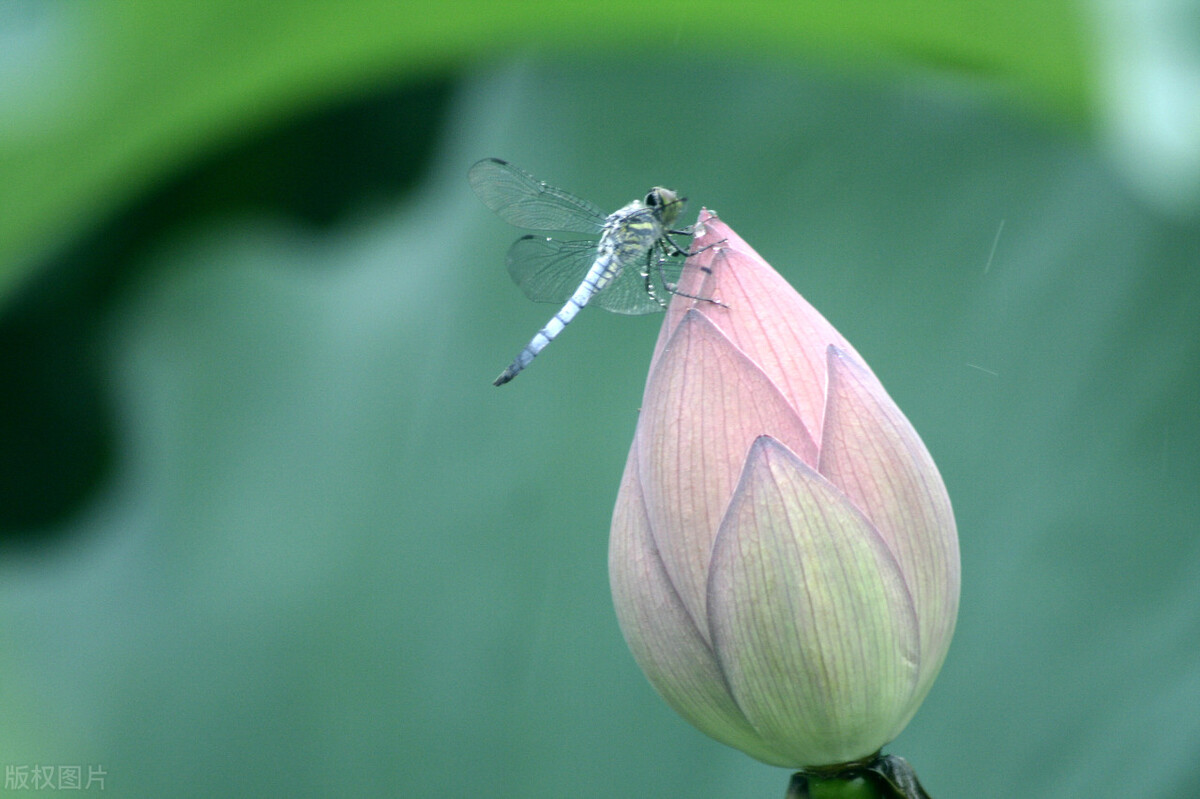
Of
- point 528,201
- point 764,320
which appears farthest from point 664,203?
point 528,201

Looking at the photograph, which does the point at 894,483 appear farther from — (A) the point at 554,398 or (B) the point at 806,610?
(A) the point at 554,398

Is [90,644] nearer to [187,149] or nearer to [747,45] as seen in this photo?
[187,149]

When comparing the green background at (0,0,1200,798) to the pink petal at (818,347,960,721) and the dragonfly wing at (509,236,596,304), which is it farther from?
the pink petal at (818,347,960,721)

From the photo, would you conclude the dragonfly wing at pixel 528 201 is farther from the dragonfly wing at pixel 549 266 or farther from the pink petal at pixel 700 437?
the pink petal at pixel 700 437

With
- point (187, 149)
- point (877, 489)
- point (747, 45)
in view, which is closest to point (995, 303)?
point (747, 45)

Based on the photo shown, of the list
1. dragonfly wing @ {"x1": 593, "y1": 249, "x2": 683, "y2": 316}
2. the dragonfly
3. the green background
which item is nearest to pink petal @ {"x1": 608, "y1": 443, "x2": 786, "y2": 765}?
the dragonfly

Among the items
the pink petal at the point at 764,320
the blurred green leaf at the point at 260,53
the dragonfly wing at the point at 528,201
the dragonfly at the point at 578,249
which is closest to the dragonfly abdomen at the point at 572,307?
the dragonfly at the point at 578,249

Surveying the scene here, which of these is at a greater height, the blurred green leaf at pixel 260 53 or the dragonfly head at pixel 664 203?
the blurred green leaf at pixel 260 53
